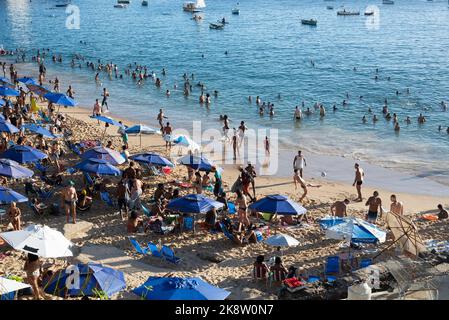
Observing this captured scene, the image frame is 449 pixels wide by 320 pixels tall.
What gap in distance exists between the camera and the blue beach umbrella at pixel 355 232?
539 inches

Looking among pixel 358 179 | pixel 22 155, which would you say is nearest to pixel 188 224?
pixel 22 155

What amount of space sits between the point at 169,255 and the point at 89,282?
307 cm

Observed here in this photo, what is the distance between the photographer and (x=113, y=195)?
17.4 meters

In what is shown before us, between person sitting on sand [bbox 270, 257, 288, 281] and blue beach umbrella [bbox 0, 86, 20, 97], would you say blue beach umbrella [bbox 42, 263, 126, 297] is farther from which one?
blue beach umbrella [bbox 0, 86, 20, 97]

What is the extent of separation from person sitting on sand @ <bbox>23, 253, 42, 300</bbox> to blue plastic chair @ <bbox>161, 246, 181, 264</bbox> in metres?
2.90

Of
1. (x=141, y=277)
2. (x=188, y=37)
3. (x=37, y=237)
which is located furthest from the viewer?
(x=188, y=37)

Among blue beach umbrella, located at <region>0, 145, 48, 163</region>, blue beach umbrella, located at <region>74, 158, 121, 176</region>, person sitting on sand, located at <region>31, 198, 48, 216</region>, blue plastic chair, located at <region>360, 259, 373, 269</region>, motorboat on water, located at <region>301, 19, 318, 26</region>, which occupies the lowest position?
blue plastic chair, located at <region>360, 259, 373, 269</region>

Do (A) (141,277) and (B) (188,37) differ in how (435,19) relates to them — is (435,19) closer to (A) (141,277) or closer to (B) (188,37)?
(B) (188,37)

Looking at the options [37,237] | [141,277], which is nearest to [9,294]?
[37,237]

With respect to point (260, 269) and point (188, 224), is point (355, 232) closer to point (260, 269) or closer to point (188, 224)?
point (260, 269)

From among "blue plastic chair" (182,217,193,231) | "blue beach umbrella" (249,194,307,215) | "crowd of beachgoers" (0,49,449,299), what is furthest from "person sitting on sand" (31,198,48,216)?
"blue beach umbrella" (249,194,307,215)

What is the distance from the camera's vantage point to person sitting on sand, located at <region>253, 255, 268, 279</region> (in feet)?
41.3

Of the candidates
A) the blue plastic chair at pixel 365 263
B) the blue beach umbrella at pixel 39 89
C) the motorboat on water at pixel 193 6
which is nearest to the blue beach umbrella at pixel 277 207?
the blue plastic chair at pixel 365 263
